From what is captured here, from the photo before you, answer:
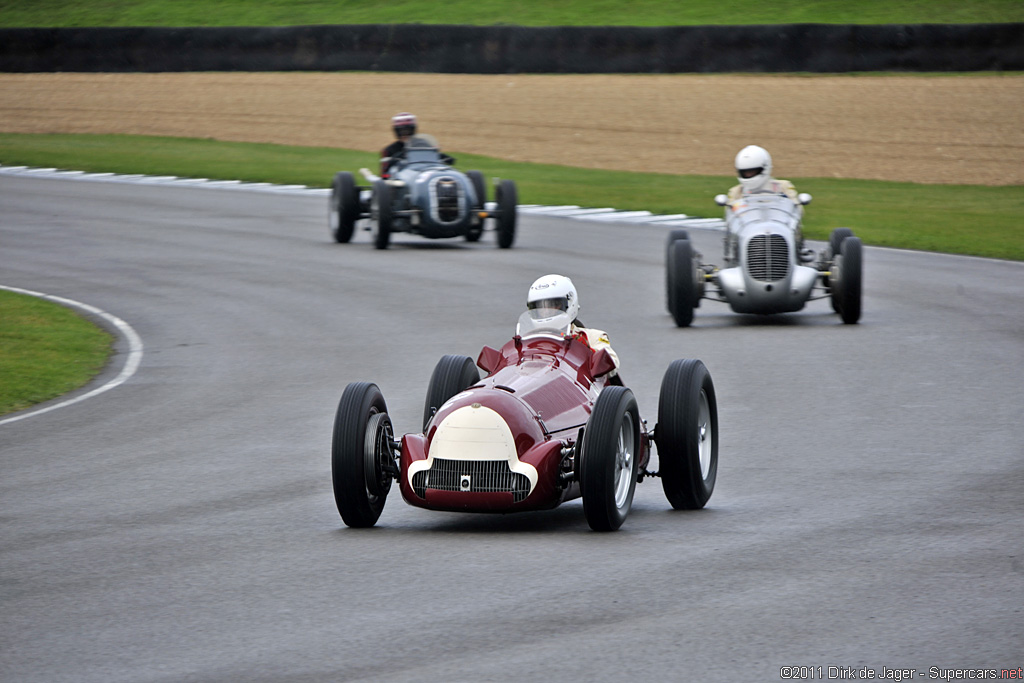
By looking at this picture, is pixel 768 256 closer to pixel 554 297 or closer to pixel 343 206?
pixel 554 297

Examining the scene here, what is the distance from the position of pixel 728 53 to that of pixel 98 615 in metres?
37.8

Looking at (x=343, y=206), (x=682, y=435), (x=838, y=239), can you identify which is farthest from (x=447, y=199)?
(x=682, y=435)

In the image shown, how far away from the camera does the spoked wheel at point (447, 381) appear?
28.7 feet

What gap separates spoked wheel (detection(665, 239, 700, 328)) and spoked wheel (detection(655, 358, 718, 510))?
737cm

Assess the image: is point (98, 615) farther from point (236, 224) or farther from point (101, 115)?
point (101, 115)

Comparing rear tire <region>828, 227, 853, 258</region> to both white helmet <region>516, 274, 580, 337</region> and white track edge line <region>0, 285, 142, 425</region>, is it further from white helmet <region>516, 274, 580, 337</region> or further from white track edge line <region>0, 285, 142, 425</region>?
white helmet <region>516, 274, 580, 337</region>

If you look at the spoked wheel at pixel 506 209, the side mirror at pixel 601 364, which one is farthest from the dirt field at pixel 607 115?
the side mirror at pixel 601 364

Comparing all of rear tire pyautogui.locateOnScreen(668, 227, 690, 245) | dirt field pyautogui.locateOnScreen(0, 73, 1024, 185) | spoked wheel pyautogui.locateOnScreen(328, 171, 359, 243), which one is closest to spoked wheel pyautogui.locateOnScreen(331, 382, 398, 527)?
rear tire pyautogui.locateOnScreen(668, 227, 690, 245)

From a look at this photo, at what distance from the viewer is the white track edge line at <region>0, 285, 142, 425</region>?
12.2 metres

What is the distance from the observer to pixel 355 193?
22.9m

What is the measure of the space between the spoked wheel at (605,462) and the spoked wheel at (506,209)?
46.8 ft

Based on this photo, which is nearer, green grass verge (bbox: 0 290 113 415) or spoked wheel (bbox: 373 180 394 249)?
green grass verge (bbox: 0 290 113 415)

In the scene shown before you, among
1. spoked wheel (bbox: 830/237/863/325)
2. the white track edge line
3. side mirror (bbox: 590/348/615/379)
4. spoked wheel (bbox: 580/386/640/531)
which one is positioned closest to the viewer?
spoked wheel (bbox: 580/386/640/531)

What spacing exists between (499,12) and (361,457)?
4763cm
